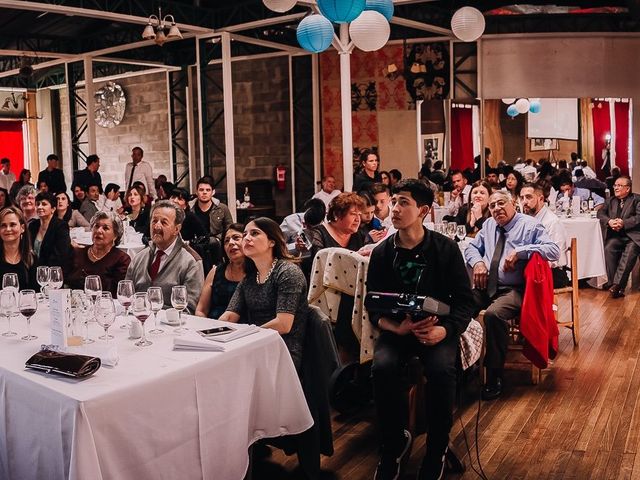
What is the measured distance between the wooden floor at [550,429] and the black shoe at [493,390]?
0.05 metres

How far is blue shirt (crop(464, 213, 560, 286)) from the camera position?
447 centimetres

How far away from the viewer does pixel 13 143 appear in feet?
62.7

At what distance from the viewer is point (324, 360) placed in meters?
3.20

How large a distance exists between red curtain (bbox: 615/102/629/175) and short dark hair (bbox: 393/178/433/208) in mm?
8933

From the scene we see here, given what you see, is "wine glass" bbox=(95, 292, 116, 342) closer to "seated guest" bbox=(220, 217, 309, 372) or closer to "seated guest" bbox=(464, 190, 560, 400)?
"seated guest" bbox=(220, 217, 309, 372)

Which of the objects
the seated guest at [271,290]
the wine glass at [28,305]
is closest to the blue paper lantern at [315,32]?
the seated guest at [271,290]

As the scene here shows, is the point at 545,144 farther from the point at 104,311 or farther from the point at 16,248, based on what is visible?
the point at 104,311

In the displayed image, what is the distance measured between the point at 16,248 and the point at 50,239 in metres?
0.82

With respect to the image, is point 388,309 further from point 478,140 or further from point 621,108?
point 621,108

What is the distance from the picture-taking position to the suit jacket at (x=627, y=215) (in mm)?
7574

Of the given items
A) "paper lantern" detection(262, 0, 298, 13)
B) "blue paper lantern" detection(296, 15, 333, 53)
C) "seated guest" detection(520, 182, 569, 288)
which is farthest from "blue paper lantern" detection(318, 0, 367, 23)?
"seated guest" detection(520, 182, 569, 288)

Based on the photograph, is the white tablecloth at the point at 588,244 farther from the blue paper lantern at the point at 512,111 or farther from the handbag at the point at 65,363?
the handbag at the point at 65,363

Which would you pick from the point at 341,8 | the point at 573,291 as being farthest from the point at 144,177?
the point at 573,291

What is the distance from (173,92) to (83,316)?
12.8 m
